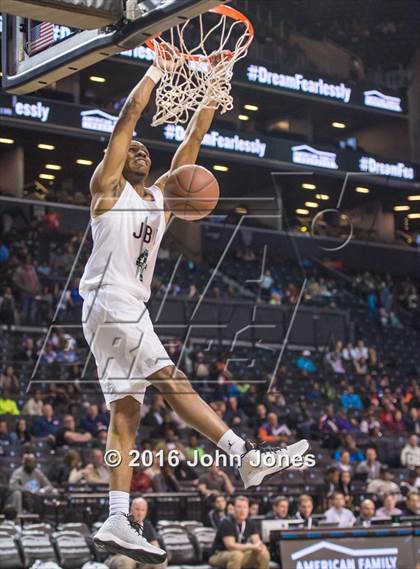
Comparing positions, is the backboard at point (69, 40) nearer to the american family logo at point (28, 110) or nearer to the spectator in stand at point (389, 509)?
the spectator in stand at point (389, 509)

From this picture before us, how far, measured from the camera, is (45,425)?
57.8ft

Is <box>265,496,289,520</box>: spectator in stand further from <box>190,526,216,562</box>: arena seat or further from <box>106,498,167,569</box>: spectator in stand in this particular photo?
<box>106,498,167,569</box>: spectator in stand

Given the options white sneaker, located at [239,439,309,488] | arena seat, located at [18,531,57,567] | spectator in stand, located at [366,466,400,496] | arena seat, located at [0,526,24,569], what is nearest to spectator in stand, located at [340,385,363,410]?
spectator in stand, located at [366,466,400,496]

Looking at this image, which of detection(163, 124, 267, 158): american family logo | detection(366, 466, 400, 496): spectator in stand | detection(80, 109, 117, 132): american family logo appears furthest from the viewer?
detection(163, 124, 267, 158): american family logo

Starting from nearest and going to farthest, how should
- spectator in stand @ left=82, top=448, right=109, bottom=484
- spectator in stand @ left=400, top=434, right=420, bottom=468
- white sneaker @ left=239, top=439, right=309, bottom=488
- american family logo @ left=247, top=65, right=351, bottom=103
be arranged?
white sneaker @ left=239, top=439, right=309, bottom=488, spectator in stand @ left=82, top=448, right=109, bottom=484, spectator in stand @ left=400, top=434, right=420, bottom=468, american family logo @ left=247, top=65, right=351, bottom=103

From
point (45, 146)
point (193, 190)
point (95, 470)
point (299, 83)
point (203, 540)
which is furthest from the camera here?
point (299, 83)

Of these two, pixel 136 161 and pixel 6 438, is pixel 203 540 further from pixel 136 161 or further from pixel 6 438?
pixel 136 161

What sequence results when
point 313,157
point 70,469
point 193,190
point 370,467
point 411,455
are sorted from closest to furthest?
point 193,190 → point 70,469 → point 370,467 → point 411,455 → point 313,157

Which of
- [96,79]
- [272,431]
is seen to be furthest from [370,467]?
[96,79]

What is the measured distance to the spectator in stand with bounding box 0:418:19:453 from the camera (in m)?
16.6

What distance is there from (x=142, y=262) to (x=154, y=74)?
1062mm

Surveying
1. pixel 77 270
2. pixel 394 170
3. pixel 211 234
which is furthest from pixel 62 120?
pixel 394 170

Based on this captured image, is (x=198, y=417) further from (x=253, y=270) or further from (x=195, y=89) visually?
(x=253, y=270)

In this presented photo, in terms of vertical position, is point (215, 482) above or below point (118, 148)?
below
